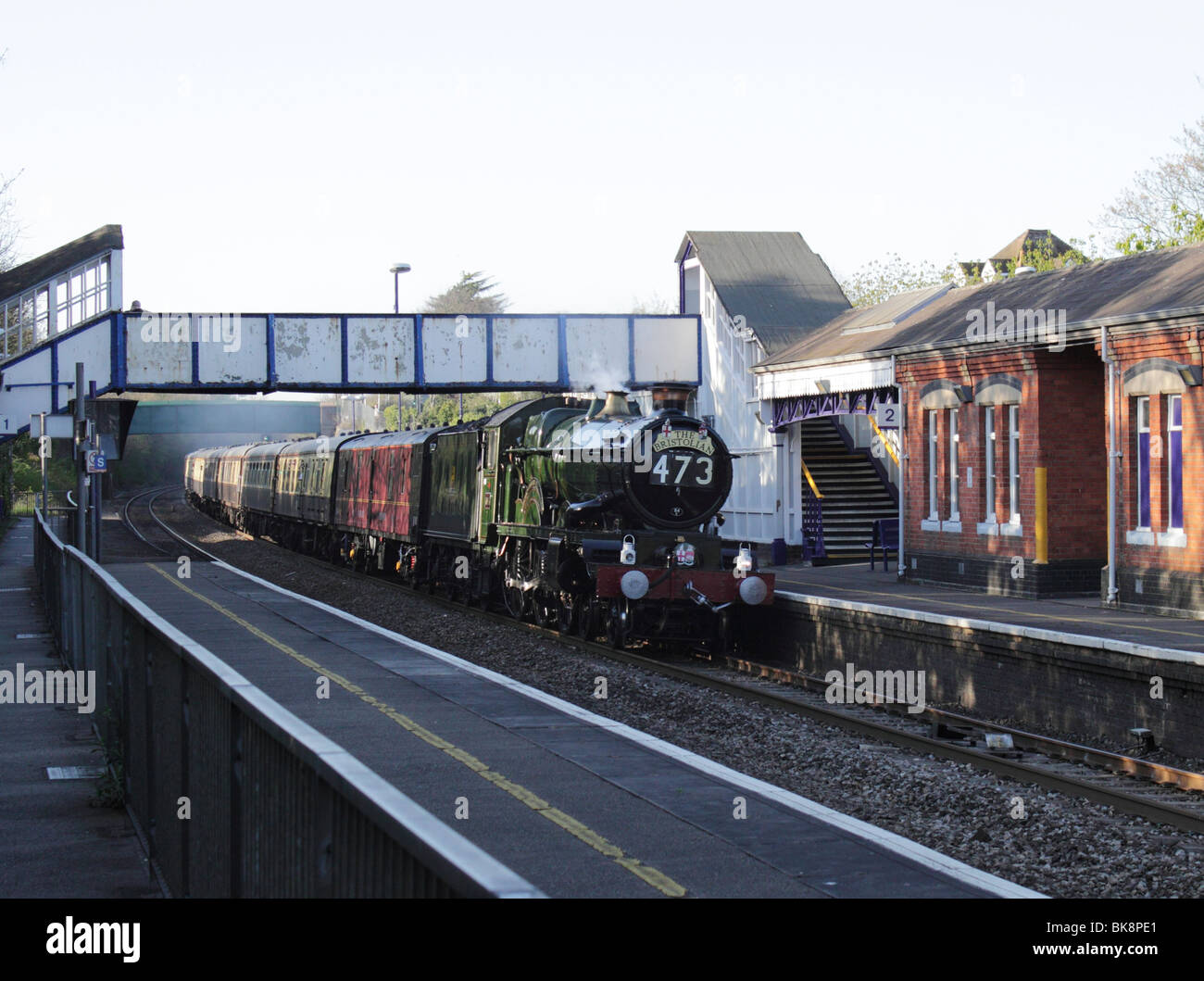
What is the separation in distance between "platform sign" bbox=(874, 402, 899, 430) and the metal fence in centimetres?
1650

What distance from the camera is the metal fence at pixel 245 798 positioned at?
10.3 feet

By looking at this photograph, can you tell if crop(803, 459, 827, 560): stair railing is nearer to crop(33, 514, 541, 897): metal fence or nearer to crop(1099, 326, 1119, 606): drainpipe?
crop(1099, 326, 1119, 606): drainpipe

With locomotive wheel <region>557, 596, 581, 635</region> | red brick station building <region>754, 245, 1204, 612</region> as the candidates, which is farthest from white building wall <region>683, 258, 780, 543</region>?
locomotive wheel <region>557, 596, 581, 635</region>

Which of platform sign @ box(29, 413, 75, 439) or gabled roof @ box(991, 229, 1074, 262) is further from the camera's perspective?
gabled roof @ box(991, 229, 1074, 262)

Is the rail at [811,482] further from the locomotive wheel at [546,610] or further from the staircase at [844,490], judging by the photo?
the locomotive wheel at [546,610]

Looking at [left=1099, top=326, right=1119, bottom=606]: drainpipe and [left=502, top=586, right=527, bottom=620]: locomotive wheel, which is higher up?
[left=1099, top=326, right=1119, bottom=606]: drainpipe

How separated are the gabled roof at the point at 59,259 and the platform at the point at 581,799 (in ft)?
66.1

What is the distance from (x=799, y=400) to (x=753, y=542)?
3818 mm

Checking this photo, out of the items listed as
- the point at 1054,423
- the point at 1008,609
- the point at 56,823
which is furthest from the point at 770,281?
the point at 56,823

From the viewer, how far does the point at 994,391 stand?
20781 millimetres

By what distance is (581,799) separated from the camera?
8.05 meters

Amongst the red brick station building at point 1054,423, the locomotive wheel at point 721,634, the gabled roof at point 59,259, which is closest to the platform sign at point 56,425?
the gabled roof at point 59,259

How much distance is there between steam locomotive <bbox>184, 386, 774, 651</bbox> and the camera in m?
16.9

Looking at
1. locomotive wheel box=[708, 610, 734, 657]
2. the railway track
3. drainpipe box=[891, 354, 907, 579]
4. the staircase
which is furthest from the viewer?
the staircase
